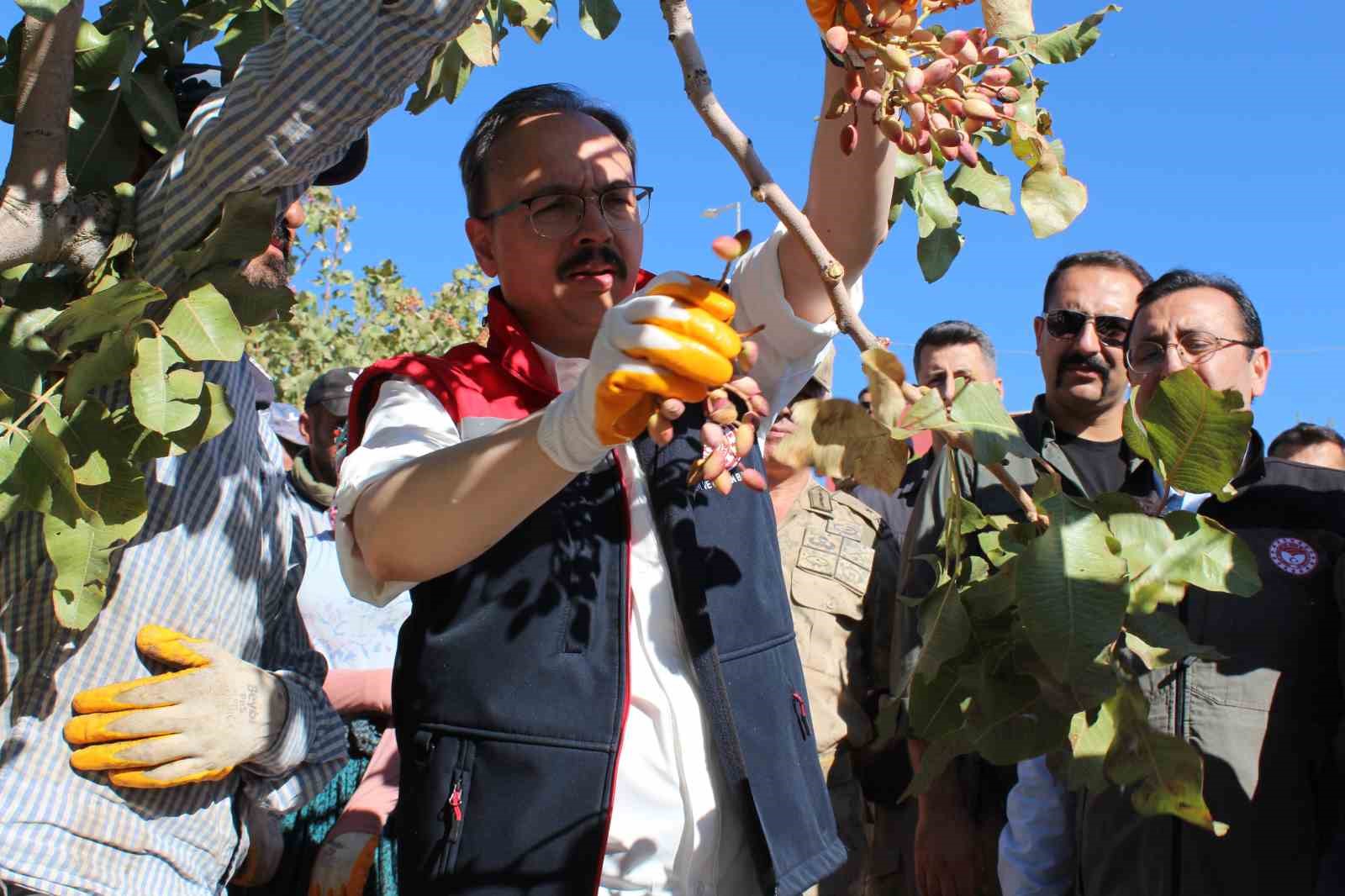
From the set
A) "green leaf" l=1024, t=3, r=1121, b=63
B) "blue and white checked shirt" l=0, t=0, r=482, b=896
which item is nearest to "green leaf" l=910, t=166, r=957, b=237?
"green leaf" l=1024, t=3, r=1121, b=63

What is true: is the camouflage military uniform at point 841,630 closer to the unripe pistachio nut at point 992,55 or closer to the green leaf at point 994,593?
the green leaf at point 994,593

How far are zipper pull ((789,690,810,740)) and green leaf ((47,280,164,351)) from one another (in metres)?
1.06

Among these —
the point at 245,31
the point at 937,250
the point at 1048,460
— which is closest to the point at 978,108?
the point at 937,250

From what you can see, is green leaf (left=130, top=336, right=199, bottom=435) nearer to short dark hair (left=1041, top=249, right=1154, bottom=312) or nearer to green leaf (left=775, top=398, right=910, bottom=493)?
green leaf (left=775, top=398, right=910, bottom=493)

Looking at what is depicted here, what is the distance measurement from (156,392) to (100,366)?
98mm

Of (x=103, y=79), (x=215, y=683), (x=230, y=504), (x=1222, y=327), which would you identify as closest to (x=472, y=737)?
(x=215, y=683)

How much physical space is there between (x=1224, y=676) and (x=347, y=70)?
1.83 m

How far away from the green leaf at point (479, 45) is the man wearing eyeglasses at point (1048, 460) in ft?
4.07

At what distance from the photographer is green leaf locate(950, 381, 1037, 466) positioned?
124 centimetres

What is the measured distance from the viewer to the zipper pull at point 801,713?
192 centimetres

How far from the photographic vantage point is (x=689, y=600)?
1.83 meters

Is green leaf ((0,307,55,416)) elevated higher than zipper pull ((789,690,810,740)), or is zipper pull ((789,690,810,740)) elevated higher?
green leaf ((0,307,55,416))

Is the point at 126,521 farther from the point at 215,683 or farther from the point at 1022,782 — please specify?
the point at 1022,782

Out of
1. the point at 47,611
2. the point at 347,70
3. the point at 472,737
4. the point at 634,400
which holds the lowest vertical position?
the point at 472,737
